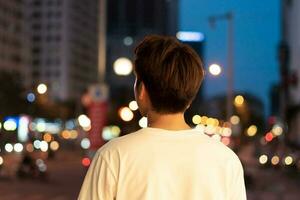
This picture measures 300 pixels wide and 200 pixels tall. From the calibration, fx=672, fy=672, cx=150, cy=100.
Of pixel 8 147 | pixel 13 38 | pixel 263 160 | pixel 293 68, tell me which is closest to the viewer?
pixel 8 147

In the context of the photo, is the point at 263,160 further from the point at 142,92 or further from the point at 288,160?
the point at 142,92

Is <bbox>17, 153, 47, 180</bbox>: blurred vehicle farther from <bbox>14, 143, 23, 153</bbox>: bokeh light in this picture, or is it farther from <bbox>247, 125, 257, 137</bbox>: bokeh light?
<bbox>247, 125, 257, 137</bbox>: bokeh light

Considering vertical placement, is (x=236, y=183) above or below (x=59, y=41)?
below

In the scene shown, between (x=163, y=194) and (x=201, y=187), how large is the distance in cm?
14

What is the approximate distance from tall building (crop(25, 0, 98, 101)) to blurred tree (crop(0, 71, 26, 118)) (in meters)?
86.3

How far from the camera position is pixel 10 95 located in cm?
5391

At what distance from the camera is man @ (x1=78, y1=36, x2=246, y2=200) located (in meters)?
2.06

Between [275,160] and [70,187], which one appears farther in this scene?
[275,160]

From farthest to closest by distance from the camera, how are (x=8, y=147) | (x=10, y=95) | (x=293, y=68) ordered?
(x=293, y=68)
(x=10, y=95)
(x=8, y=147)

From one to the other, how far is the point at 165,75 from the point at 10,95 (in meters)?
53.0

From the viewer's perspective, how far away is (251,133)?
98.4m

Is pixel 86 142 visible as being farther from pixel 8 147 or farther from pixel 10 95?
pixel 10 95

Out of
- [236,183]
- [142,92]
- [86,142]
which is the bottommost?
[86,142]

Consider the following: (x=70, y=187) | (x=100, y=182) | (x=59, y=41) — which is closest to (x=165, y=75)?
(x=100, y=182)
